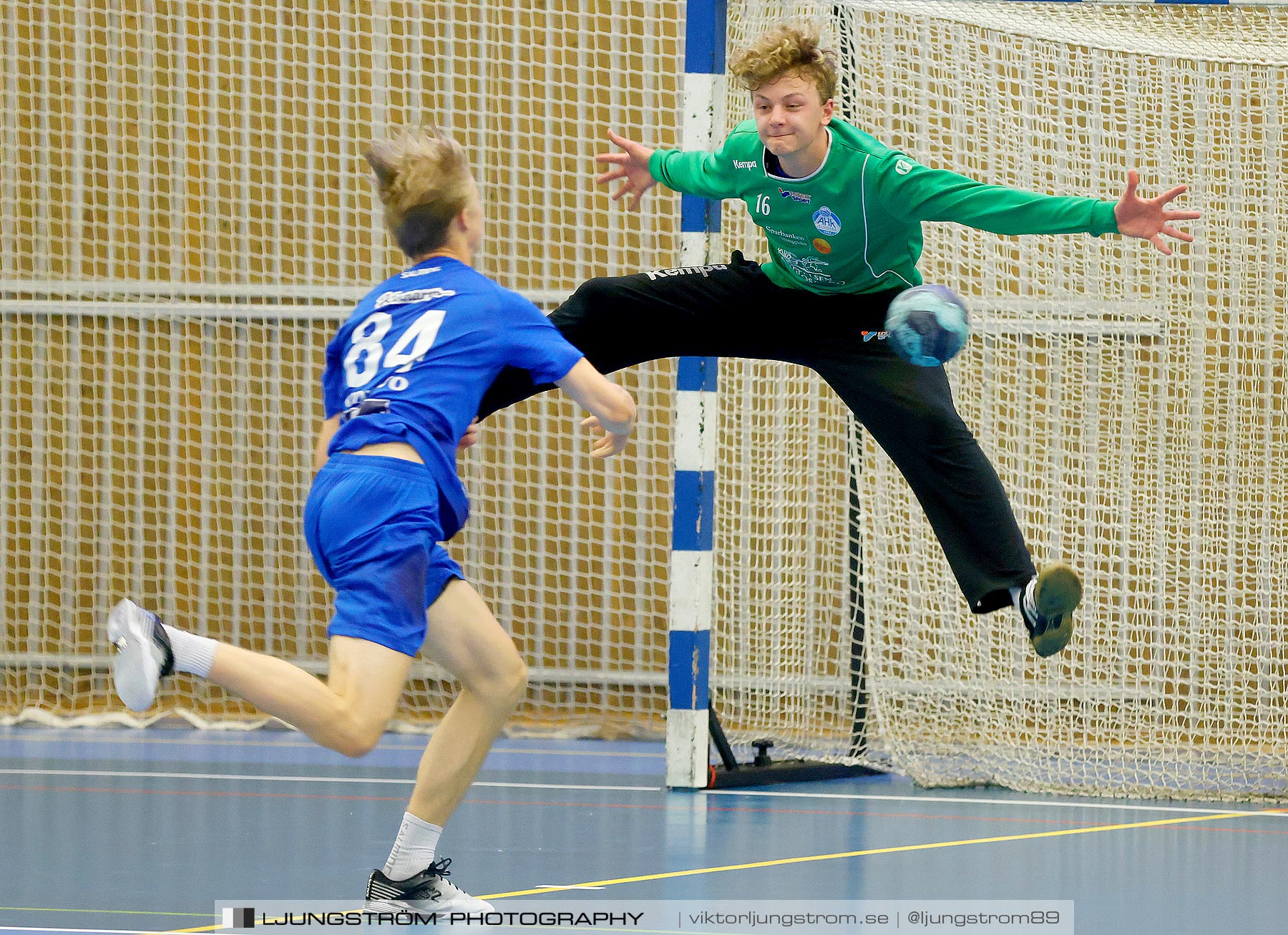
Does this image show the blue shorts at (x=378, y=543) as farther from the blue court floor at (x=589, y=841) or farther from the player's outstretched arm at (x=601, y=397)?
the blue court floor at (x=589, y=841)

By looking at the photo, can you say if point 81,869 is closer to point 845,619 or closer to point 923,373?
point 923,373

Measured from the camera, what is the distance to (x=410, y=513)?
3016 mm

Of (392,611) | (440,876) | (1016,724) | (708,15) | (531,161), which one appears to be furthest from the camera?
(531,161)

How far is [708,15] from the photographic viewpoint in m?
5.53

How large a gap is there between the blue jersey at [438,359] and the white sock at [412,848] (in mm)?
687

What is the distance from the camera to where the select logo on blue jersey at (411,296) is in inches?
125

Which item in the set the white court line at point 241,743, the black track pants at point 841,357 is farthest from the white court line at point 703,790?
the black track pants at point 841,357

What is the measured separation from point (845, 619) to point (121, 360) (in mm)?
3801

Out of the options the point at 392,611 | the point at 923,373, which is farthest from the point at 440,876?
the point at 923,373

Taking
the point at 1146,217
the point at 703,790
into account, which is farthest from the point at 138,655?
the point at 703,790

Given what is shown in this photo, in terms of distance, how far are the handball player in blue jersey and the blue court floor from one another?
1.82 ft

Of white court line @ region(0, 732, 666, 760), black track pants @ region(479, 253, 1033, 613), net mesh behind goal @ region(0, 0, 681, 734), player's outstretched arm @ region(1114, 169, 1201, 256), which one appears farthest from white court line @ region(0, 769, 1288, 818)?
player's outstretched arm @ region(1114, 169, 1201, 256)

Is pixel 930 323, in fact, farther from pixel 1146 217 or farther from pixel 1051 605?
pixel 1051 605

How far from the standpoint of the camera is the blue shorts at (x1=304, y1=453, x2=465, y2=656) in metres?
2.97
